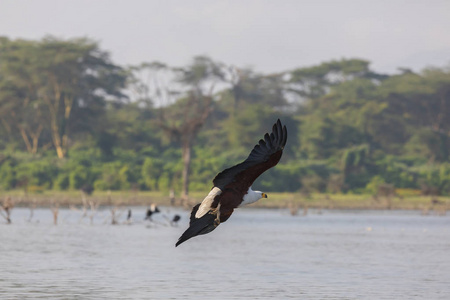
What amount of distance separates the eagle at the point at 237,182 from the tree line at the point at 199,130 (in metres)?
53.5

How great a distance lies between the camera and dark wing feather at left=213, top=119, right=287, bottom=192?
1526cm

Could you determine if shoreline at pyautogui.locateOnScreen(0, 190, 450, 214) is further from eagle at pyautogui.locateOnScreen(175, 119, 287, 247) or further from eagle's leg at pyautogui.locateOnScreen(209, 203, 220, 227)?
eagle's leg at pyautogui.locateOnScreen(209, 203, 220, 227)

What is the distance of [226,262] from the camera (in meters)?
29.8

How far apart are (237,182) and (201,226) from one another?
1.15m

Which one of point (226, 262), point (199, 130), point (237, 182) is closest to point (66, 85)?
point (199, 130)

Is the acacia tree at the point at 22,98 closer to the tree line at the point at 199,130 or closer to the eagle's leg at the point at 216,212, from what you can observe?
the tree line at the point at 199,130

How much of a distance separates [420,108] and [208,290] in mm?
79016

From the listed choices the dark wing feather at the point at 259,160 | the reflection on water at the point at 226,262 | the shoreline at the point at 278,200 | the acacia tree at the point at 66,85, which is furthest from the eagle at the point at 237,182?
the acacia tree at the point at 66,85

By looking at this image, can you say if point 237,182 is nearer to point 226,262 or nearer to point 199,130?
point 226,262

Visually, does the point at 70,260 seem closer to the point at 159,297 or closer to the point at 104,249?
the point at 104,249

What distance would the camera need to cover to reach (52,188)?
7844 centimetres

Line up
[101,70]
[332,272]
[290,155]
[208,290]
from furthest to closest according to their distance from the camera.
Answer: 1. [101,70]
2. [290,155]
3. [332,272]
4. [208,290]

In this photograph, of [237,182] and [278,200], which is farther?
[278,200]

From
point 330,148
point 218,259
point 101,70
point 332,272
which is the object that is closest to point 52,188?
point 101,70
